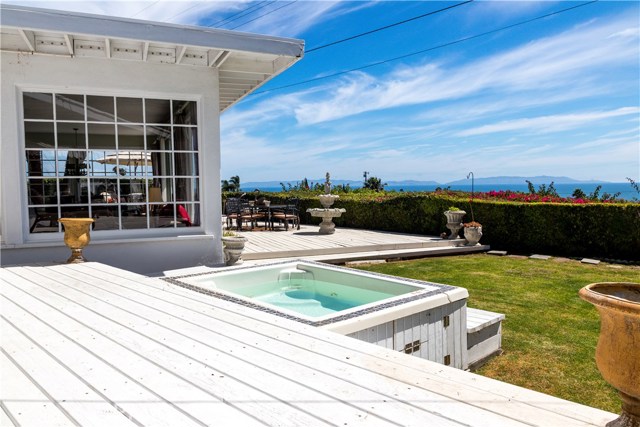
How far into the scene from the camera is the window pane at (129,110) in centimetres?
625

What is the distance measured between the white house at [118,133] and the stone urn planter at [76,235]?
54cm

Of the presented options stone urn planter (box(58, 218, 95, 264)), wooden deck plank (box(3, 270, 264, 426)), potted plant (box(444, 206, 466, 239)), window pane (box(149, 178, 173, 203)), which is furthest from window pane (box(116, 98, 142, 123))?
potted plant (box(444, 206, 466, 239))

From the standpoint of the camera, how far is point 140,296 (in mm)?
3785

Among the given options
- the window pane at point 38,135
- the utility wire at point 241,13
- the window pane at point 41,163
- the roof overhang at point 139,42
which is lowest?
the window pane at point 41,163

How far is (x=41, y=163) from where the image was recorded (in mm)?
5895

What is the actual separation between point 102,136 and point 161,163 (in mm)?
1033

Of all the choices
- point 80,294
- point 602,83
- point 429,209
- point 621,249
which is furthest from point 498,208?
point 602,83

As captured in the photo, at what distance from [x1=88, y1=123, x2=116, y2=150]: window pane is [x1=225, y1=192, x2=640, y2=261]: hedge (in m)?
8.42

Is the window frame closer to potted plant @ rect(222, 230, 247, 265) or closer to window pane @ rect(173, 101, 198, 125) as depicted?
window pane @ rect(173, 101, 198, 125)

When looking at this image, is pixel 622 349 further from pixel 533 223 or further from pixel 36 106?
pixel 533 223

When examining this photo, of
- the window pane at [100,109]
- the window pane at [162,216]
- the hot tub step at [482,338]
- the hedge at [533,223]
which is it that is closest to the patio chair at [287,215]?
the hedge at [533,223]

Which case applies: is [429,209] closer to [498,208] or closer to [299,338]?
[498,208]

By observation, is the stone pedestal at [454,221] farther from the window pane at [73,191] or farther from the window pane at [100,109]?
the window pane at [73,191]

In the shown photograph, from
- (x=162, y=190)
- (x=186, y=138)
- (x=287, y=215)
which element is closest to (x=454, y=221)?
(x=287, y=215)
